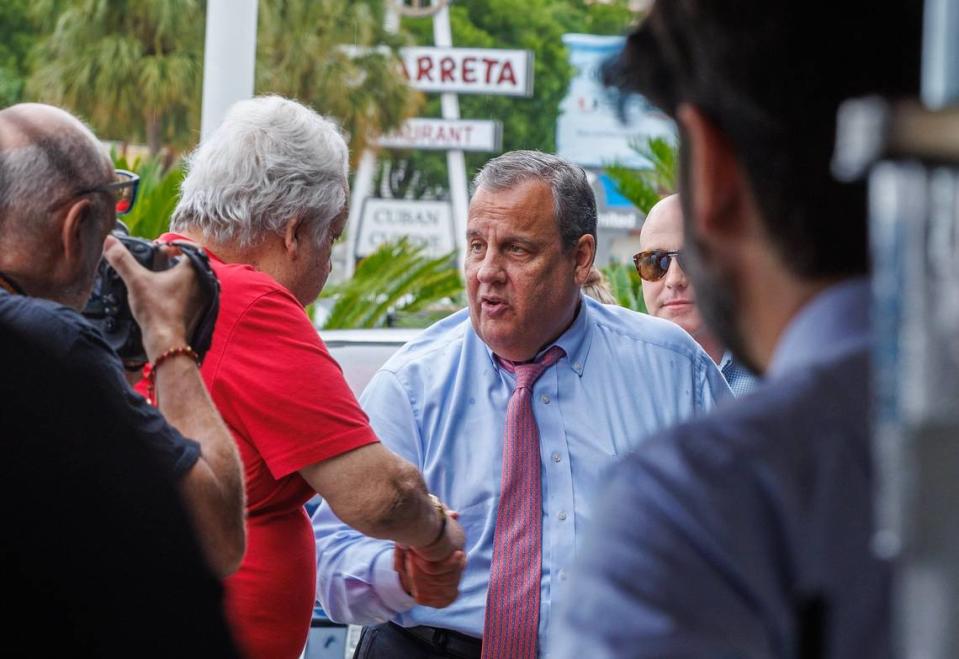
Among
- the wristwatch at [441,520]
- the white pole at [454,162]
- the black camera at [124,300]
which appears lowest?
the wristwatch at [441,520]

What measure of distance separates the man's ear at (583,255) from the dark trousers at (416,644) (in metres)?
1.03

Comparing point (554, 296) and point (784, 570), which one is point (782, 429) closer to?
point (784, 570)

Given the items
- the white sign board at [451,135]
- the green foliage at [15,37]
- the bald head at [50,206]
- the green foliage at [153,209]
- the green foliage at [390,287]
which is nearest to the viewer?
the bald head at [50,206]

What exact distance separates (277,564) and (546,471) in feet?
2.46

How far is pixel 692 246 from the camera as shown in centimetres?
122

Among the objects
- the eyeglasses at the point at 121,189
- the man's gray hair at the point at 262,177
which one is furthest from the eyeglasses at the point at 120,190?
the man's gray hair at the point at 262,177

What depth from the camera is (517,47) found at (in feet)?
113

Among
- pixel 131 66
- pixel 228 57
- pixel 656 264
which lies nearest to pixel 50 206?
pixel 656 264

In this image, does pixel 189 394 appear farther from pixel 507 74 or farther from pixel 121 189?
pixel 507 74

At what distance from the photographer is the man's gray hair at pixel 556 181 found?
3682 mm

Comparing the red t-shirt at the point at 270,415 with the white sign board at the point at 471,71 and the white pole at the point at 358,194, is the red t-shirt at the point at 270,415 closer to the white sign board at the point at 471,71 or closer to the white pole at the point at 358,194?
the white pole at the point at 358,194

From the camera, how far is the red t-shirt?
2824mm

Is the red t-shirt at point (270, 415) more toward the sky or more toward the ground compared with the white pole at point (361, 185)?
more toward the ground

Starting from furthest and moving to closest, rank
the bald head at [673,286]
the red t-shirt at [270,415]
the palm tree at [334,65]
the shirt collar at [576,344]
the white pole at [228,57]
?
1. the palm tree at [334,65]
2. the white pole at [228,57]
3. the bald head at [673,286]
4. the shirt collar at [576,344]
5. the red t-shirt at [270,415]
